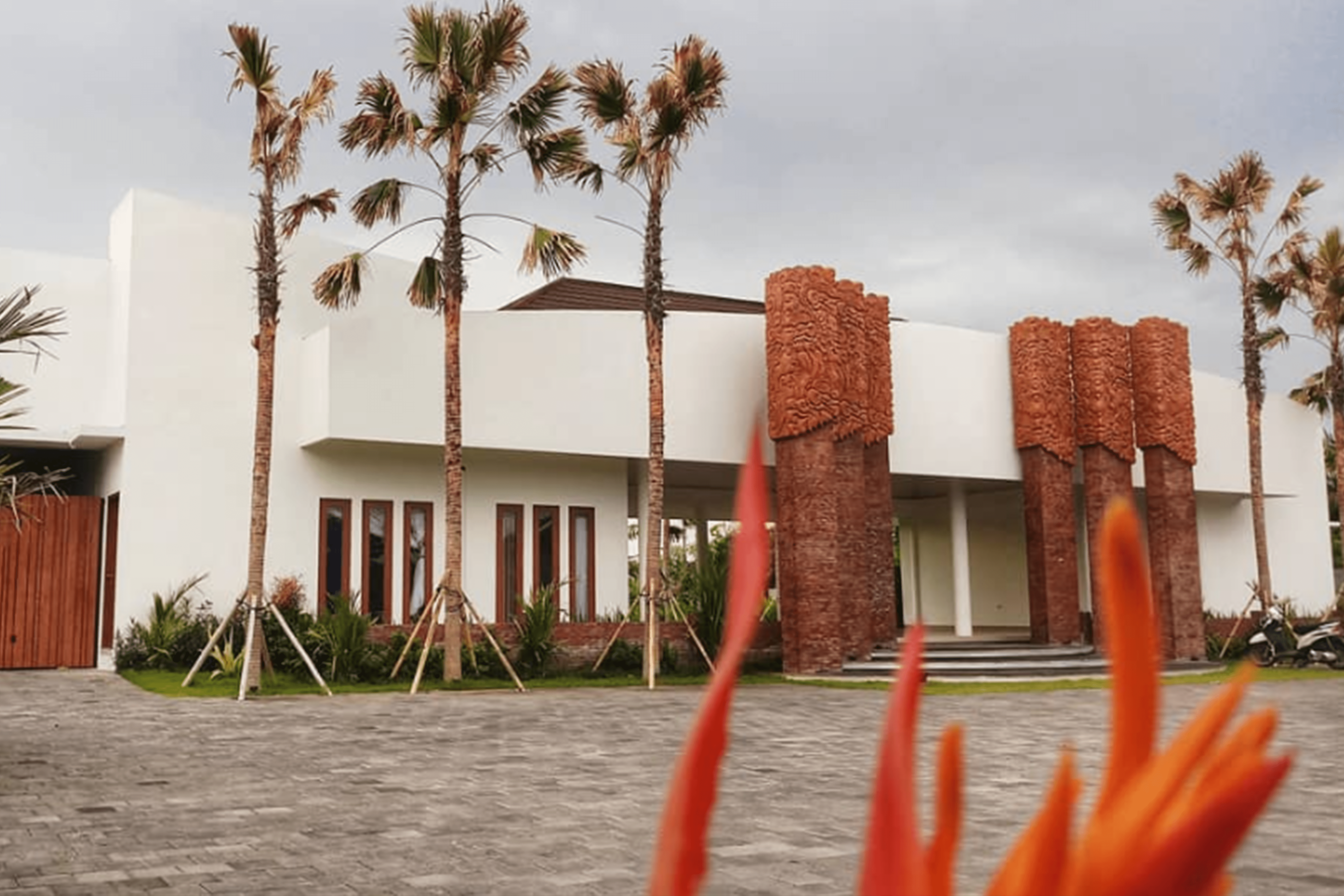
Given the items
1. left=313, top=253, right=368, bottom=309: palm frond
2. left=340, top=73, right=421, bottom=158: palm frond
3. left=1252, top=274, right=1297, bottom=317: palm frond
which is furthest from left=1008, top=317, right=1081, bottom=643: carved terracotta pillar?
left=313, top=253, right=368, bottom=309: palm frond

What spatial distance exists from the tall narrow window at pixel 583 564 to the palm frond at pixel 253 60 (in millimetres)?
8223

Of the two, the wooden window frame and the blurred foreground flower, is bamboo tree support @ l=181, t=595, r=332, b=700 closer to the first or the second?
the wooden window frame

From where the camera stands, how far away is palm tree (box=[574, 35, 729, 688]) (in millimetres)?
16281

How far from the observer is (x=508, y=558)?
19.3 metres

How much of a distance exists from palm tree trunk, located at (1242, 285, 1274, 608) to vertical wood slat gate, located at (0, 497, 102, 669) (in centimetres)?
1946

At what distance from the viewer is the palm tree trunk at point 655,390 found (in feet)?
54.4

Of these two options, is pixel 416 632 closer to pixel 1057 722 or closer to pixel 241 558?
pixel 241 558

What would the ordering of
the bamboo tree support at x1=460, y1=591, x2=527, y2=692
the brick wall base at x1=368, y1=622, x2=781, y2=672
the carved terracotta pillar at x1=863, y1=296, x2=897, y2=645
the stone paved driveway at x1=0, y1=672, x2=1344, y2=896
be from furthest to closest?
the carved terracotta pillar at x1=863, y1=296, x2=897, y2=645
the brick wall base at x1=368, y1=622, x2=781, y2=672
the bamboo tree support at x1=460, y1=591, x2=527, y2=692
the stone paved driveway at x1=0, y1=672, x2=1344, y2=896

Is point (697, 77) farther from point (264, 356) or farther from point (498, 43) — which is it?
point (264, 356)

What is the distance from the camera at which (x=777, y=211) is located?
57.0 feet

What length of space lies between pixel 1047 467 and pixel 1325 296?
6.62 metres

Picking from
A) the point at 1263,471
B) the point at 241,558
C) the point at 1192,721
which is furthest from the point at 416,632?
the point at 1263,471

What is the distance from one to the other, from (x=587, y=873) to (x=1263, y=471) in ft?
79.6

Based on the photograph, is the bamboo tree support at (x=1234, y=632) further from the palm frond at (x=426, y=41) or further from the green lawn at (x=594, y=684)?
the palm frond at (x=426, y=41)
